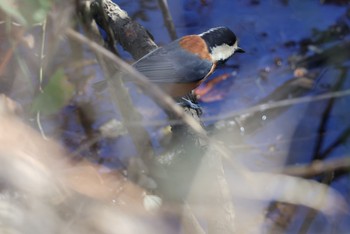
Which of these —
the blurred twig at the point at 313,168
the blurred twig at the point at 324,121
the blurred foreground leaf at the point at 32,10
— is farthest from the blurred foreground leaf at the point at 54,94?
the blurred twig at the point at 324,121

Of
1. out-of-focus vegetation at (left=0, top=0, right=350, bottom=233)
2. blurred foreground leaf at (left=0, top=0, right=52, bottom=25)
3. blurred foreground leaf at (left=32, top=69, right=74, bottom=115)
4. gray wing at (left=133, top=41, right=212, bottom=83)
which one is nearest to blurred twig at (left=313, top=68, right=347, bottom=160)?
out-of-focus vegetation at (left=0, top=0, right=350, bottom=233)

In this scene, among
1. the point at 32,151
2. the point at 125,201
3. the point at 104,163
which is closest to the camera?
the point at 32,151

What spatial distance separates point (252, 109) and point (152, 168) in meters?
1.15

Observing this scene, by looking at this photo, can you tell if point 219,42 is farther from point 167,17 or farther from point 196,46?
point 167,17

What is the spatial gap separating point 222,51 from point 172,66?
15.5 inches

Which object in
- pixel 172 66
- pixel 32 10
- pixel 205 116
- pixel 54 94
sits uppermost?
pixel 205 116

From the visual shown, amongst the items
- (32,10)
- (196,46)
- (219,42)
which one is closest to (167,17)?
(196,46)

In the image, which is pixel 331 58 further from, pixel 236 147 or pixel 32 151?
pixel 32 151

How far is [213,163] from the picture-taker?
335cm

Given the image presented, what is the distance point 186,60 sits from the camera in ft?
13.4

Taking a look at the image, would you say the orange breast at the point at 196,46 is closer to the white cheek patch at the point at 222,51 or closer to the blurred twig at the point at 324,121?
the white cheek patch at the point at 222,51

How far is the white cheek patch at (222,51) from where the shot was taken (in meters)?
4.14

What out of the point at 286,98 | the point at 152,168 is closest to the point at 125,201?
the point at 152,168

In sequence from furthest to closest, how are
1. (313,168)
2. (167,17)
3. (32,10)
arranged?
1. (167,17)
2. (313,168)
3. (32,10)
